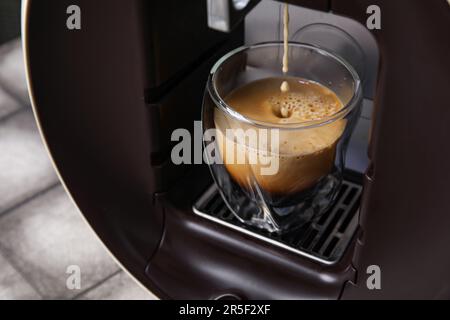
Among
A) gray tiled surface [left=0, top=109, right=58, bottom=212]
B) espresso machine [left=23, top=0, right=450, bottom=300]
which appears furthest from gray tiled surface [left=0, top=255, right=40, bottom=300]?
espresso machine [left=23, top=0, right=450, bottom=300]

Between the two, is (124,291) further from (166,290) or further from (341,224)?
(341,224)

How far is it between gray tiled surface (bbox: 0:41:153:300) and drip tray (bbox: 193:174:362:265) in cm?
28

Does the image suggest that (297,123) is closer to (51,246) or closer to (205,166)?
(205,166)

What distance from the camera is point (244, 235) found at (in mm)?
705

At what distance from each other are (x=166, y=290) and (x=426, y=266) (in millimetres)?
286

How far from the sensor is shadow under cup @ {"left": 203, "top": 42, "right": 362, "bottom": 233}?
624 millimetres

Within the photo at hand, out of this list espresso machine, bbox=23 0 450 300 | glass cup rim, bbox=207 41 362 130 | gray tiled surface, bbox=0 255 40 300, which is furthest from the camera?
gray tiled surface, bbox=0 255 40 300

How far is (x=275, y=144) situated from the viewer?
62cm

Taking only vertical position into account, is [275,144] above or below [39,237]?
above

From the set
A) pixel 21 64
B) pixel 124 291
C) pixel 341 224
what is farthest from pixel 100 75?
pixel 21 64

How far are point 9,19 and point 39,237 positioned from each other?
2.09ft

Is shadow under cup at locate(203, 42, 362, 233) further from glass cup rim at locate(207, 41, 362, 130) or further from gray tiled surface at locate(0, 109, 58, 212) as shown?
gray tiled surface at locate(0, 109, 58, 212)

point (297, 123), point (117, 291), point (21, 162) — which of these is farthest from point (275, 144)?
point (21, 162)

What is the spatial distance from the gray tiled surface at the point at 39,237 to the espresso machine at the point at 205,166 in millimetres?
244
